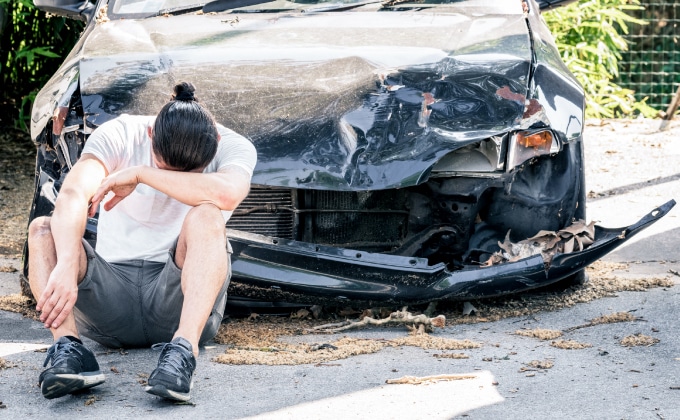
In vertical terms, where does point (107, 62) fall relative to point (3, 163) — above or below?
above

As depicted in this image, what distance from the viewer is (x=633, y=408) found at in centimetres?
327

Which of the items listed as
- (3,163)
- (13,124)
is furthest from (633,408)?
(13,124)

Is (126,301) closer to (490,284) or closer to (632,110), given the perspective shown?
(490,284)

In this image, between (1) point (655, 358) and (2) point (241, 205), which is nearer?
(1) point (655, 358)

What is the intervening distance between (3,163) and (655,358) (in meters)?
6.22

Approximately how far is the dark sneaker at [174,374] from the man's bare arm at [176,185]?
21.2 inches

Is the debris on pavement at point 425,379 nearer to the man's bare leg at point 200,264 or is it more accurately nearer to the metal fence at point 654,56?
the man's bare leg at point 200,264

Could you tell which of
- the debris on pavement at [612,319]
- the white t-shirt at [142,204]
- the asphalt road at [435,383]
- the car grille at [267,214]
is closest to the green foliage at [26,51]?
the car grille at [267,214]

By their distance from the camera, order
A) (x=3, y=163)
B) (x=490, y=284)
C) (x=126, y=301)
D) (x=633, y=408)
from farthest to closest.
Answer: (x=3, y=163)
(x=490, y=284)
(x=126, y=301)
(x=633, y=408)

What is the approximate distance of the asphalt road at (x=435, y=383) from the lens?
10.7 ft

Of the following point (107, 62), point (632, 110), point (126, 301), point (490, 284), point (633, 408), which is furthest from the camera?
point (632, 110)

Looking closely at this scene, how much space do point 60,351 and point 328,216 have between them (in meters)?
1.46

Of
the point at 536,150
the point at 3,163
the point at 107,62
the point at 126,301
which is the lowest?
the point at 3,163

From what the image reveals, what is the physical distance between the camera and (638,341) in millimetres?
4027
